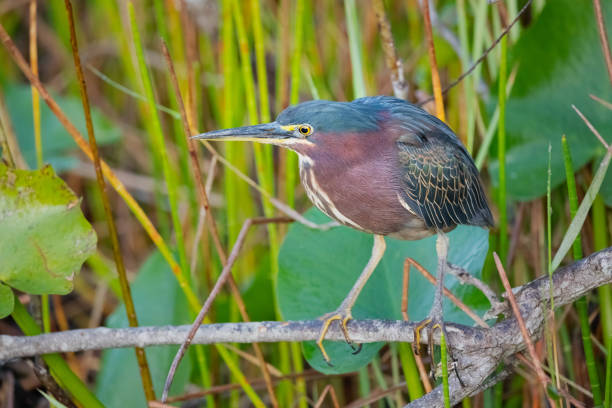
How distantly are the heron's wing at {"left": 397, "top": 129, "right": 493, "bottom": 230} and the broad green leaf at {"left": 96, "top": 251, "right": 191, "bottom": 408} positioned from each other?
0.85m

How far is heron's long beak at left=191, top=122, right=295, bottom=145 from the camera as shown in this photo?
1.55 metres

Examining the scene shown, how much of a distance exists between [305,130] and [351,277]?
0.55m

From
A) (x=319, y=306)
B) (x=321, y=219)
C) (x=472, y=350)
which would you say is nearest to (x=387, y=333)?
(x=472, y=350)

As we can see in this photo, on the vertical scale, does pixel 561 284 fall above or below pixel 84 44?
below

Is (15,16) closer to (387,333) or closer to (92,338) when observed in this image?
(92,338)

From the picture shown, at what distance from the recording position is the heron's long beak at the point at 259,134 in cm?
155

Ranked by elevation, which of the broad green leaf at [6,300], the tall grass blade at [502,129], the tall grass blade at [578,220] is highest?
the tall grass blade at [502,129]

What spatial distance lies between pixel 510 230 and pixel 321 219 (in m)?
0.86

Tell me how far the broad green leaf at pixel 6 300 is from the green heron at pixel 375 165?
53 centimetres

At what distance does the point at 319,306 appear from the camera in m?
1.91

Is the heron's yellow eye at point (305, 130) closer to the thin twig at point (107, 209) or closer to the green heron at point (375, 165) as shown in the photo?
the green heron at point (375, 165)

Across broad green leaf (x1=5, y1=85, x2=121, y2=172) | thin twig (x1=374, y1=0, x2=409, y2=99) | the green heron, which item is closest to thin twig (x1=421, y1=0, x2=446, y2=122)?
the green heron

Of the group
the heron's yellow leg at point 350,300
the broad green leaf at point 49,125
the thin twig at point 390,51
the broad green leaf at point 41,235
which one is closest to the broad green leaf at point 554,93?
the thin twig at point 390,51

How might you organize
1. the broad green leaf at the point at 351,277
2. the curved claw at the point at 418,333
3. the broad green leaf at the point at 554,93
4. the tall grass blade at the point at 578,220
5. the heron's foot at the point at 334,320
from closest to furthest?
the tall grass blade at the point at 578,220
the curved claw at the point at 418,333
the heron's foot at the point at 334,320
the broad green leaf at the point at 351,277
the broad green leaf at the point at 554,93
